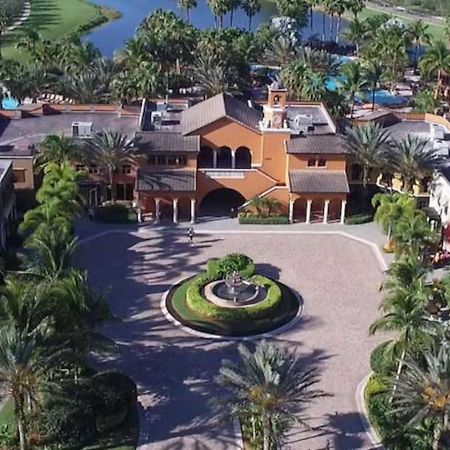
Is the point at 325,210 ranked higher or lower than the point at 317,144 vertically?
lower

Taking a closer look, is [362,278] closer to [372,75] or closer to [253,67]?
[372,75]

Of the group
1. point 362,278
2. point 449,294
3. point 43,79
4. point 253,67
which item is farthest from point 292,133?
point 253,67

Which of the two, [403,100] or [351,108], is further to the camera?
[403,100]

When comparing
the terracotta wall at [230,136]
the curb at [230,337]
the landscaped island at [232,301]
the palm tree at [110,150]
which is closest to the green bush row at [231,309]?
the landscaped island at [232,301]

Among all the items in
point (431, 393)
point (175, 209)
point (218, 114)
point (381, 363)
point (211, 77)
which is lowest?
point (381, 363)

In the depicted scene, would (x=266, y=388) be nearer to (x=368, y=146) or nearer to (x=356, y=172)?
(x=368, y=146)

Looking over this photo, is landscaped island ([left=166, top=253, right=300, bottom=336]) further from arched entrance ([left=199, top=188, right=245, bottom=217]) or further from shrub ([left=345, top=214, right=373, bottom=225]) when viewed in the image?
shrub ([left=345, top=214, right=373, bottom=225])

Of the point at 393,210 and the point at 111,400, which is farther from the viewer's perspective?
the point at 393,210

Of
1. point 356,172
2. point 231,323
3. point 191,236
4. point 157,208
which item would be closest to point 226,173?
point 157,208
